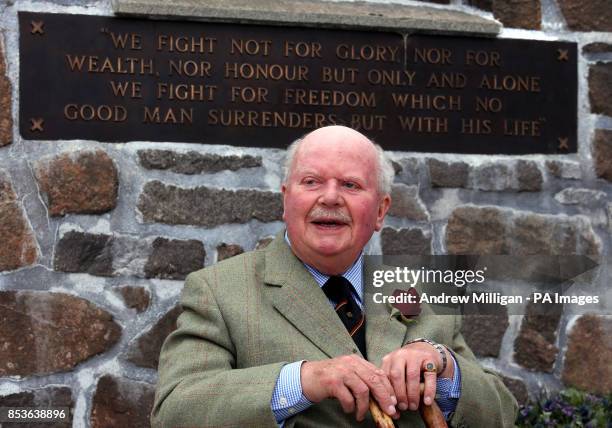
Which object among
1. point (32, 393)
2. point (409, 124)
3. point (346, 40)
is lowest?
point (32, 393)

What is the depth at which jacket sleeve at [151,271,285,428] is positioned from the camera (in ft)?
7.42

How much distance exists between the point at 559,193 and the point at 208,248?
1468 millimetres

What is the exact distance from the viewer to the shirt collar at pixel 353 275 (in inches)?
105

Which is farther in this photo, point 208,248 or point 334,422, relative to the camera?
point 208,248

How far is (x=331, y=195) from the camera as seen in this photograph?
8.51 feet

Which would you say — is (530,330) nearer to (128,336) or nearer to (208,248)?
(208,248)

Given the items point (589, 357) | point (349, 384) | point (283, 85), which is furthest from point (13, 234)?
point (589, 357)

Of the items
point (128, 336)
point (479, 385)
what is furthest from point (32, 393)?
point (479, 385)

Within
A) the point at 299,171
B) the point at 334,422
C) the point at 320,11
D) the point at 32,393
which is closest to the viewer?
the point at 334,422

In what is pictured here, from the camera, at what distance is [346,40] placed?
12.6 feet

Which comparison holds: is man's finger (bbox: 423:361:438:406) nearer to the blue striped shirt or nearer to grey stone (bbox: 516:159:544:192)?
the blue striped shirt

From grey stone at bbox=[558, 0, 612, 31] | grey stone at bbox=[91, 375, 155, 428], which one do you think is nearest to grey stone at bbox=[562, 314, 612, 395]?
grey stone at bbox=[558, 0, 612, 31]

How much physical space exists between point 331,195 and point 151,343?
1.29 metres

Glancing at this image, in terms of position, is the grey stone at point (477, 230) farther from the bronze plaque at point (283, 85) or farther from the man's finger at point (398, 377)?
the man's finger at point (398, 377)
